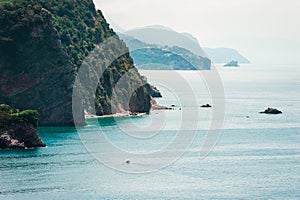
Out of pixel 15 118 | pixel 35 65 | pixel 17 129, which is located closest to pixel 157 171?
pixel 17 129

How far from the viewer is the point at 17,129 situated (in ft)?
438

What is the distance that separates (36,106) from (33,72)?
8.82 m

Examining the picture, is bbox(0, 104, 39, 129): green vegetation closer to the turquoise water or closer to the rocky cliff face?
the turquoise water

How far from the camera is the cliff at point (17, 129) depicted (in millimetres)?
132875

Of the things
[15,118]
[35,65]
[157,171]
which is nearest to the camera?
[157,171]

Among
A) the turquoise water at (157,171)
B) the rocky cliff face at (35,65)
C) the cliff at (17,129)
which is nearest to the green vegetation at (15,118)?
the cliff at (17,129)

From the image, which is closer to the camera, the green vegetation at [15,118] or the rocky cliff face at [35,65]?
the green vegetation at [15,118]

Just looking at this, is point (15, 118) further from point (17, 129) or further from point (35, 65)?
point (35, 65)

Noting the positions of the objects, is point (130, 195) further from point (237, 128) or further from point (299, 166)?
point (237, 128)

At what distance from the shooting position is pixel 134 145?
493 ft

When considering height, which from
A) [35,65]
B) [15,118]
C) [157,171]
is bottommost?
[157,171]

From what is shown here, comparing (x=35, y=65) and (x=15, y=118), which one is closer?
(x=15, y=118)

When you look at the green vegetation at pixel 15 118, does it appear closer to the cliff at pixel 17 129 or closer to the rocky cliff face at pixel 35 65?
the cliff at pixel 17 129

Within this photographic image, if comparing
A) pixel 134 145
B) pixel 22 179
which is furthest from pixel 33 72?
pixel 22 179
